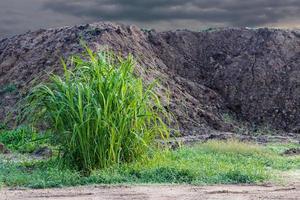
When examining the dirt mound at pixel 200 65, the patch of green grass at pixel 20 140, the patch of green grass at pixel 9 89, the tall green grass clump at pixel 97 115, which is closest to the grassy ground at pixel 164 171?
the tall green grass clump at pixel 97 115

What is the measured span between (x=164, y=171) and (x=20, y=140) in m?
8.57

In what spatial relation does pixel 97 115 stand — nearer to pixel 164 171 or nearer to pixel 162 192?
pixel 164 171

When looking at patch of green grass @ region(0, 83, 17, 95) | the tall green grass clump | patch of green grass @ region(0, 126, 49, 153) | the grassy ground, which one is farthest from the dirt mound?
the tall green grass clump

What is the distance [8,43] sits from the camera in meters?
30.0

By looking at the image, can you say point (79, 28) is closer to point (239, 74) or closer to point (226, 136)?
point (239, 74)

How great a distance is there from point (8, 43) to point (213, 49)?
9.10 metres

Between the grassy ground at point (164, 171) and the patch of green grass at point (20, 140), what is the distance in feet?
9.79

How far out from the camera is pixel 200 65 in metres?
29.5

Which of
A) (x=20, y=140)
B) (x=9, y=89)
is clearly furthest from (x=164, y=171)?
(x=9, y=89)

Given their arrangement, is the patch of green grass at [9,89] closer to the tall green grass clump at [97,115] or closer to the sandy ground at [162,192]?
the tall green grass clump at [97,115]

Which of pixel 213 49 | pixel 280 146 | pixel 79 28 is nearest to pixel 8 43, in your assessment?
pixel 79 28

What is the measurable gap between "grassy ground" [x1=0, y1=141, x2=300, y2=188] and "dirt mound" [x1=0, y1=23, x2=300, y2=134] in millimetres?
9554

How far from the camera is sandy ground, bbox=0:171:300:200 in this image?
31.2 feet

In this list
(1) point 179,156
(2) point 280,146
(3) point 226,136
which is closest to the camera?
(1) point 179,156
